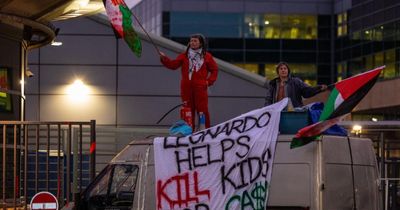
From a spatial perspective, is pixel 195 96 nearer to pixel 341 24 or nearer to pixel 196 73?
pixel 196 73

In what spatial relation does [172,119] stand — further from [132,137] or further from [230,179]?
[230,179]

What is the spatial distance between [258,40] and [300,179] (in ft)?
184

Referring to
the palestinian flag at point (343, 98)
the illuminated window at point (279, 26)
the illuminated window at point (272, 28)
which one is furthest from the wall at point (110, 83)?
the illuminated window at point (272, 28)

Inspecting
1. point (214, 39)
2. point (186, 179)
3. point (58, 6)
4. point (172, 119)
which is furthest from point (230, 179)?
point (214, 39)

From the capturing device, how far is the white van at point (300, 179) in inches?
377

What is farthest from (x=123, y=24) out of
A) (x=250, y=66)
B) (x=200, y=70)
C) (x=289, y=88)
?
(x=250, y=66)

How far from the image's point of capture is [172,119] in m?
25.6

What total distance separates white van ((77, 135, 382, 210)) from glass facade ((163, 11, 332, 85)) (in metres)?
54.7

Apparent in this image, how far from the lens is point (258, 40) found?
214ft

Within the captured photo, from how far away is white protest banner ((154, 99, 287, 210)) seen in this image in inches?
394

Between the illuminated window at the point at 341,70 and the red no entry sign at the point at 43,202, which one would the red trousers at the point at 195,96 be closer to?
the red no entry sign at the point at 43,202

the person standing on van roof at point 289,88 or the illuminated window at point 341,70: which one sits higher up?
the illuminated window at point 341,70

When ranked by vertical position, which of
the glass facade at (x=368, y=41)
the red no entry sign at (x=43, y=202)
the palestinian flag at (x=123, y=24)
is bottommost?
the red no entry sign at (x=43, y=202)

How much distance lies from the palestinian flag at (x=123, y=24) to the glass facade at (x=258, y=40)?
52671 mm
